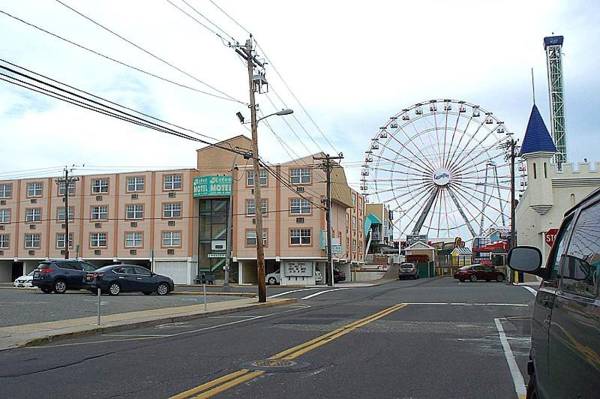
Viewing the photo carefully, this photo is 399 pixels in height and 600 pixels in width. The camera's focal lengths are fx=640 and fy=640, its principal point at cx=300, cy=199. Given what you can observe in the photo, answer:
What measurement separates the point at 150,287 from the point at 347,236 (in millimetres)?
39182

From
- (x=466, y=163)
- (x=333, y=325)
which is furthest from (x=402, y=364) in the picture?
(x=466, y=163)

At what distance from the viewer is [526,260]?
16.5 feet

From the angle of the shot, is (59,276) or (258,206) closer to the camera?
(258,206)

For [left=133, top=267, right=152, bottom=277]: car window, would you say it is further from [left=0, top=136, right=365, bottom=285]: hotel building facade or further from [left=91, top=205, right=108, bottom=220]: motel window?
[left=91, top=205, right=108, bottom=220]: motel window

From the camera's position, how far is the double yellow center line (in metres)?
7.57

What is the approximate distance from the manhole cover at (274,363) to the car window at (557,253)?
5.53 m

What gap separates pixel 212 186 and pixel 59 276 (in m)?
27.5

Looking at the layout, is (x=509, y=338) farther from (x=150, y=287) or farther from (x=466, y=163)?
(x=466, y=163)

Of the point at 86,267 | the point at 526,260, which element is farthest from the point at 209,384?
the point at 86,267

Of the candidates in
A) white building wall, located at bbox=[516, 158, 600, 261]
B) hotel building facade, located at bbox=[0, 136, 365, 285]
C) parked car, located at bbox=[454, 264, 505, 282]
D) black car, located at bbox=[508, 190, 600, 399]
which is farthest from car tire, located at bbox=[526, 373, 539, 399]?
parked car, located at bbox=[454, 264, 505, 282]

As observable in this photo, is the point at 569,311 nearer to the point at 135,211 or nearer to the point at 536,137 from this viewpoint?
the point at 536,137

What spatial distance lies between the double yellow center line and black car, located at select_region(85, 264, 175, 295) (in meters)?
16.1

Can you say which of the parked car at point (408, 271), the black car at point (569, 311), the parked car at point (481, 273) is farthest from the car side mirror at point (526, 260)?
the parked car at point (408, 271)

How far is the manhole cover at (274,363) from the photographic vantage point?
957 cm
